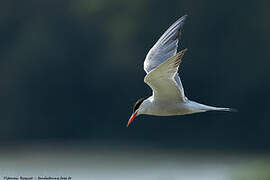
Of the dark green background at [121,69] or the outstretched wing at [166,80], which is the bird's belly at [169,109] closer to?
the outstretched wing at [166,80]

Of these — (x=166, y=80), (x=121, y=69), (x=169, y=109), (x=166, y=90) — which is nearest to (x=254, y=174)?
(x=169, y=109)

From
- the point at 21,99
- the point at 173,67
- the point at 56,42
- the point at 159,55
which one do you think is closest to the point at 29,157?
the point at 21,99

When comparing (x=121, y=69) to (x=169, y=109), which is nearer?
(x=169, y=109)

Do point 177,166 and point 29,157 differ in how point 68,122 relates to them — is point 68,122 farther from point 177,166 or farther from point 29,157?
point 177,166

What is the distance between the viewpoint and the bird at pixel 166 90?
8276 millimetres

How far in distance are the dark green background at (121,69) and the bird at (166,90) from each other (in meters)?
15.2

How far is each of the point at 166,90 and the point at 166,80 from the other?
12.9 inches

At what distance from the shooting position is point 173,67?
827 cm

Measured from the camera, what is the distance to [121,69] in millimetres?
27766

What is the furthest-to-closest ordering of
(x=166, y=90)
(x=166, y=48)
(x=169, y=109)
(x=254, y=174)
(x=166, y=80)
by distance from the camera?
(x=254, y=174)
(x=166, y=48)
(x=169, y=109)
(x=166, y=90)
(x=166, y=80)

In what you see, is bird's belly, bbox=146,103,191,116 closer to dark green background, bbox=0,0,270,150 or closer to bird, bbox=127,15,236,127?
bird, bbox=127,15,236,127

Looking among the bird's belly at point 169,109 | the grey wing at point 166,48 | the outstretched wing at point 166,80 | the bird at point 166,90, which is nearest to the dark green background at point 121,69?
the grey wing at point 166,48

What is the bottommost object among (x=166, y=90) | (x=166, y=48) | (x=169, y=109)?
(x=169, y=109)

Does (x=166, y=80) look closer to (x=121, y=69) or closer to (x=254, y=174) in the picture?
(x=254, y=174)
